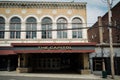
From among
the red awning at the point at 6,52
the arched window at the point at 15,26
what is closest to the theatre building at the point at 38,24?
the arched window at the point at 15,26

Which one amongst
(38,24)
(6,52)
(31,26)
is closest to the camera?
(6,52)

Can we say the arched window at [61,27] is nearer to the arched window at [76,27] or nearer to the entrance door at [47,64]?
the arched window at [76,27]

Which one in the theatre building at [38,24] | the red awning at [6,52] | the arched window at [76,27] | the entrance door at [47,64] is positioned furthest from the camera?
the entrance door at [47,64]

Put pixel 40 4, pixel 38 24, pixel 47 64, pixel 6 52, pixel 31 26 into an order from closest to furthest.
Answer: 1. pixel 6 52
2. pixel 38 24
3. pixel 31 26
4. pixel 40 4
5. pixel 47 64

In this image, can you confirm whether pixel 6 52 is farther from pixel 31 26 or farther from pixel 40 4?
pixel 40 4

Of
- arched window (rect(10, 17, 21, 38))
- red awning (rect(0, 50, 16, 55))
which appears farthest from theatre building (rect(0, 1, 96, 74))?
red awning (rect(0, 50, 16, 55))

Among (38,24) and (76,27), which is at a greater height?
(38,24)

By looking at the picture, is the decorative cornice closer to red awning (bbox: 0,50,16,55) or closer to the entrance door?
red awning (bbox: 0,50,16,55)

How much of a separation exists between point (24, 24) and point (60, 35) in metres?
6.52

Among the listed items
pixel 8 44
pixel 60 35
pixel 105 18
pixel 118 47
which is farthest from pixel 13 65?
pixel 105 18

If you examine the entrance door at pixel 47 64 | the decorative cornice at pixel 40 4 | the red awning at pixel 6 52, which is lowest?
the entrance door at pixel 47 64

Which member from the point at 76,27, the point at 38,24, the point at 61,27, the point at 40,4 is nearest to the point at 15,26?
the point at 38,24

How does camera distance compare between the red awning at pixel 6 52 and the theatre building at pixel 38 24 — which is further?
the theatre building at pixel 38 24

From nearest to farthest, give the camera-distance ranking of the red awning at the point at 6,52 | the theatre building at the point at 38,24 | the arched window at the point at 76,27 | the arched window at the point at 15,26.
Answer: the red awning at the point at 6,52 → the theatre building at the point at 38,24 → the arched window at the point at 15,26 → the arched window at the point at 76,27
